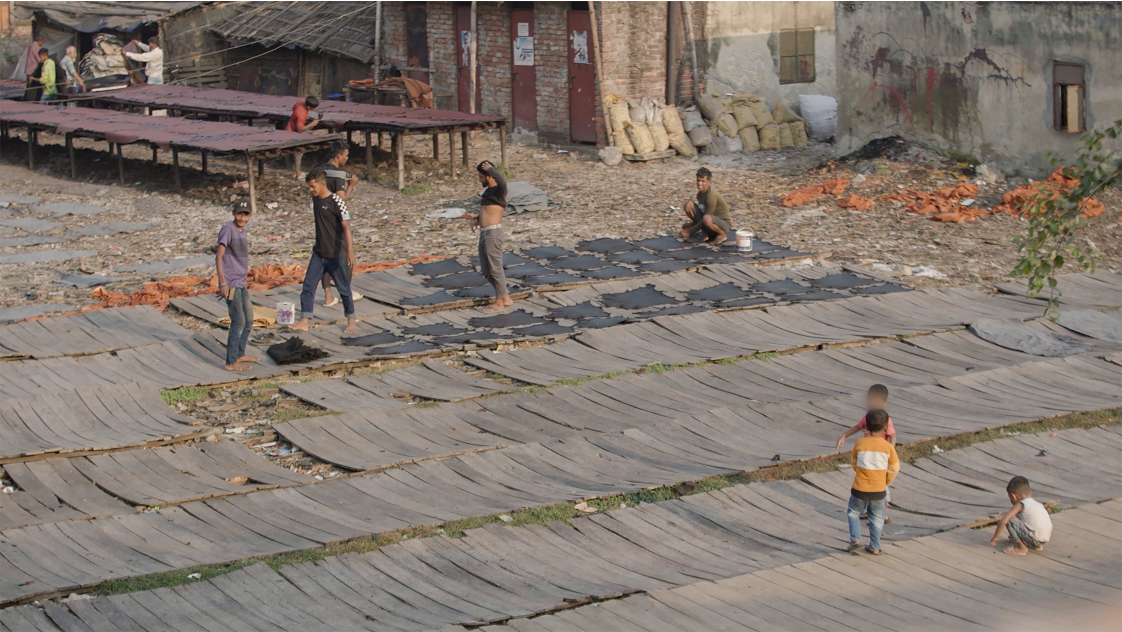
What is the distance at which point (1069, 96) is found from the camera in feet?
50.6

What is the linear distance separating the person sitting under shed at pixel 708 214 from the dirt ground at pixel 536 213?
94 cm

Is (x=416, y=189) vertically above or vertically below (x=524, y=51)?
below

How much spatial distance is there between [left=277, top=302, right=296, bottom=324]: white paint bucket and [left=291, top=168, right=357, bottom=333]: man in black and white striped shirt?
9.0 inches

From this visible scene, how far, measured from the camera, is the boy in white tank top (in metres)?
6.08

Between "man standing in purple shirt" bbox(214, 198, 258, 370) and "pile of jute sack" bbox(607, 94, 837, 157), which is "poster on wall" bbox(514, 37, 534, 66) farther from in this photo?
"man standing in purple shirt" bbox(214, 198, 258, 370)

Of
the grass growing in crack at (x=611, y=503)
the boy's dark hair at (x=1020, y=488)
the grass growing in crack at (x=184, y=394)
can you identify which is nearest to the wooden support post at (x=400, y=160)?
the grass growing in crack at (x=184, y=394)

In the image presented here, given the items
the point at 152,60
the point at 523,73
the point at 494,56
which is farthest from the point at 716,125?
the point at 152,60

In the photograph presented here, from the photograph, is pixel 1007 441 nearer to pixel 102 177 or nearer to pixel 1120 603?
pixel 1120 603

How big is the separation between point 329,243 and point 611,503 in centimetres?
426

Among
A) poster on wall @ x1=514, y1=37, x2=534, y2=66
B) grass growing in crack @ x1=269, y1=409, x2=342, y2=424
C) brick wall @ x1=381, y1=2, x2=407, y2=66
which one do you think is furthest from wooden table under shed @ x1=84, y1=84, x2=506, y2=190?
grass growing in crack @ x1=269, y1=409, x2=342, y2=424

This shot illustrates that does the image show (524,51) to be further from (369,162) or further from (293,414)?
(293,414)

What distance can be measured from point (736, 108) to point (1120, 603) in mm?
16396

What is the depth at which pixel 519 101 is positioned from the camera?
21.6 m

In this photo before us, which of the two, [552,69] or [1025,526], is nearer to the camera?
[1025,526]
